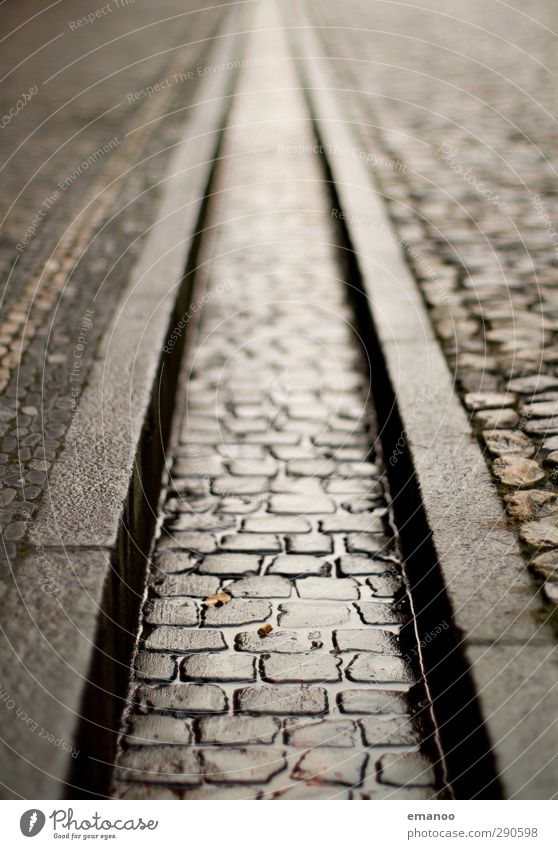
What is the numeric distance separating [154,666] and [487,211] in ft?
16.7

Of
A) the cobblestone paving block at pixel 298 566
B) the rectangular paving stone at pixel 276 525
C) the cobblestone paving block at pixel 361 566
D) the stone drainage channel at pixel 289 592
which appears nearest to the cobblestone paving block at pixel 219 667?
the stone drainage channel at pixel 289 592

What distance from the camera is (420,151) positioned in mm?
8766

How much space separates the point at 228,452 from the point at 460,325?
154 centimetres

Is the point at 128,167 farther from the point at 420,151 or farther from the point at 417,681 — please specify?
the point at 417,681

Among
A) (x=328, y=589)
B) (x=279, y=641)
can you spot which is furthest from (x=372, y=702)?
(x=328, y=589)

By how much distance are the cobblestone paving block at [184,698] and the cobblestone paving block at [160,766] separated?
0.18m

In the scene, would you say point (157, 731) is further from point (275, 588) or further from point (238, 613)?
point (275, 588)

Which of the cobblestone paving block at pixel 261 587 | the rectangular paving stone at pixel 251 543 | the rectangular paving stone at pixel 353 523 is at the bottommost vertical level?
the cobblestone paving block at pixel 261 587

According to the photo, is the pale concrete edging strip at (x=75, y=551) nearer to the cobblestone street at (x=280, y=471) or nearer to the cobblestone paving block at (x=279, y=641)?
the cobblestone street at (x=280, y=471)

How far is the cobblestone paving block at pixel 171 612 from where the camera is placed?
3328 mm

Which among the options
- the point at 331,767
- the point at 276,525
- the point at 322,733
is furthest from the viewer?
the point at 276,525

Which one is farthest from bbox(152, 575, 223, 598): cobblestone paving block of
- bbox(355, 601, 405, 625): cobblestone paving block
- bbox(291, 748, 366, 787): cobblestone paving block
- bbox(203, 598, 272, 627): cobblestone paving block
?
bbox(291, 748, 366, 787): cobblestone paving block

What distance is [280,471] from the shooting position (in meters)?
4.34

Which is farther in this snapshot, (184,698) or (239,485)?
(239,485)
